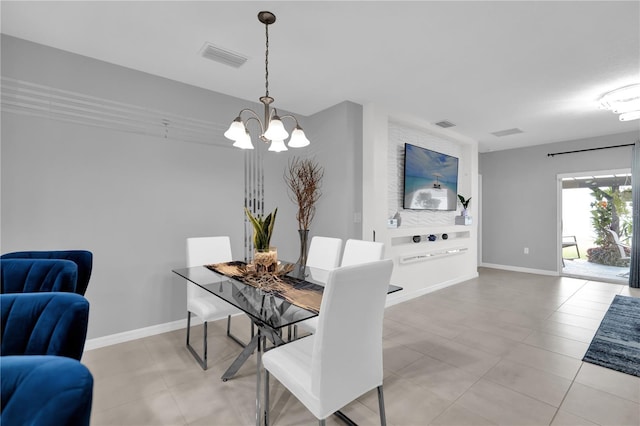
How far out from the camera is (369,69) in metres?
2.95

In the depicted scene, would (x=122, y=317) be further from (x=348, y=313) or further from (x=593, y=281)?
(x=593, y=281)

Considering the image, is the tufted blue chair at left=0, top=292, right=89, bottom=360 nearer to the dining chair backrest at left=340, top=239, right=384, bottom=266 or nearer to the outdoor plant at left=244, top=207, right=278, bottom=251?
the outdoor plant at left=244, top=207, right=278, bottom=251

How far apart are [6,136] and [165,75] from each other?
1.39 meters

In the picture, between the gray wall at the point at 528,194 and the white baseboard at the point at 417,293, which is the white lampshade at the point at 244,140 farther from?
the gray wall at the point at 528,194

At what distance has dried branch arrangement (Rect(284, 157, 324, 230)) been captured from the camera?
3.94 meters

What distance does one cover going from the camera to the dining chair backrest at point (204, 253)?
2709 millimetres

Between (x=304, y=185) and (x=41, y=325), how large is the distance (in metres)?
3.15

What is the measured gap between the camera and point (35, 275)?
1539 millimetres

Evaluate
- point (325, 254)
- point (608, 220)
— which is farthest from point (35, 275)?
point (608, 220)

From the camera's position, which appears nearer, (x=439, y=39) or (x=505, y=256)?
(x=439, y=39)

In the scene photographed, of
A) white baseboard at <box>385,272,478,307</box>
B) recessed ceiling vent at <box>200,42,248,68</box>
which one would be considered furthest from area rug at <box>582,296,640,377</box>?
recessed ceiling vent at <box>200,42,248,68</box>

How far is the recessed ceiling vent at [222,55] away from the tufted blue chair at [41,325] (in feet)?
7.47

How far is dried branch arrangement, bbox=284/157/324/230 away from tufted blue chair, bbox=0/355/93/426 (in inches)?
131

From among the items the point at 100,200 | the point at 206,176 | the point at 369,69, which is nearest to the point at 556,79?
the point at 369,69
